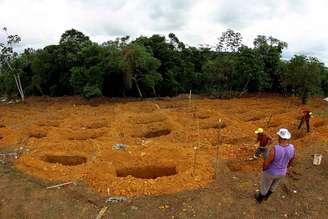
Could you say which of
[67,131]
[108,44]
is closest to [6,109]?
[108,44]

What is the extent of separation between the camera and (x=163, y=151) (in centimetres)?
1308

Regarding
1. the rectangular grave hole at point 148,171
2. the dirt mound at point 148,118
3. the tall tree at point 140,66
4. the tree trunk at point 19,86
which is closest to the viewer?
the rectangular grave hole at point 148,171

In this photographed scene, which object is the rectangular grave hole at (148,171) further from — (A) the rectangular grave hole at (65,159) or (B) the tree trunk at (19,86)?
(B) the tree trunk at (19,86)

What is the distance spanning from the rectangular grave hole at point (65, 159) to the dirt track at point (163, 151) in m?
0.03

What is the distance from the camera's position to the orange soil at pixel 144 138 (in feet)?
37.1

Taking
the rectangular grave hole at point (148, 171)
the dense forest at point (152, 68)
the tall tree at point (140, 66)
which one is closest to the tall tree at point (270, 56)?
the dense forest at point (152, 68)

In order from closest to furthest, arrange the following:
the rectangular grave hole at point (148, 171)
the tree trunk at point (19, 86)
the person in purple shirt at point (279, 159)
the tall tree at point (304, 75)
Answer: the person in purple shirt at point (279, 159) → the rectangular grave hole at point (148, 171) → the tall tree at point (304, 75) → the tree trunk at point (19, 86)

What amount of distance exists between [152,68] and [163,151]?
13492 mm

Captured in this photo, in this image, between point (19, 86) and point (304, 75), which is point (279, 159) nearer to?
point (304, 75)

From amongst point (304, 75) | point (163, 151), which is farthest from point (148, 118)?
point (304, 75)

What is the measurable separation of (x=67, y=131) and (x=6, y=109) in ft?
32.7

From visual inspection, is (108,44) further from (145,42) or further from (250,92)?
(250,92)

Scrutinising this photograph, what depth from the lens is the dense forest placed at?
25141 mm

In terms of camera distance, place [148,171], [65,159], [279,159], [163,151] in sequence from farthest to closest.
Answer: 1. [65,159]
2. [163,151]
3. [148,171]
4. [279,159]
